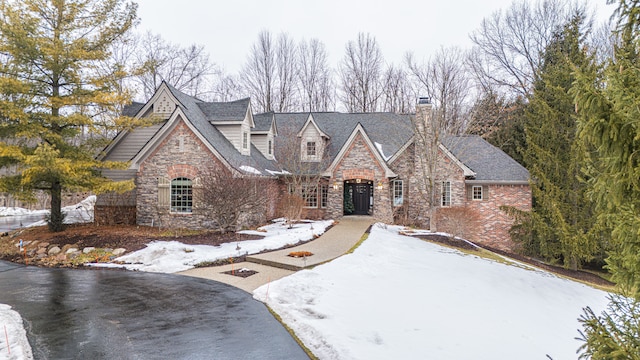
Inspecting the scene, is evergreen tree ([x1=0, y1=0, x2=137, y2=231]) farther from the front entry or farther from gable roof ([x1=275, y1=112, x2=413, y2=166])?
the front entry

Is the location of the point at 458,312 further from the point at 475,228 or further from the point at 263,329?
the point at 475,228

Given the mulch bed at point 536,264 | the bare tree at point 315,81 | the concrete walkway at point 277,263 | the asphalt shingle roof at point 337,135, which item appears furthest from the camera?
the bare tree at point 315,81

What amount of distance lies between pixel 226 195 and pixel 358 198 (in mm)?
10248

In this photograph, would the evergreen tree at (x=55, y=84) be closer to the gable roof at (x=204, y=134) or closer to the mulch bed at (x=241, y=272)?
the gable roof at (x=204, y=134)

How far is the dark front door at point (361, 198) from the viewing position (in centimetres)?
2192

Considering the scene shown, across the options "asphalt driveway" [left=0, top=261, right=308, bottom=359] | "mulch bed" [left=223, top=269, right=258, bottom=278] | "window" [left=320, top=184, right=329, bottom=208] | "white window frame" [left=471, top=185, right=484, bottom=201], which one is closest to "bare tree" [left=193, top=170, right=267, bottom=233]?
"mulch bed" [left=223, top=269, right=258, bottom=278]

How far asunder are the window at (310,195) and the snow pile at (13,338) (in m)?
13.3

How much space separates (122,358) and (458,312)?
5.89 m

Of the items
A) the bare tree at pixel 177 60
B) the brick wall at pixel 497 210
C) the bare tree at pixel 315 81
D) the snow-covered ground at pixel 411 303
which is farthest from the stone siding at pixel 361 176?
the bare tree at pixel 177 60

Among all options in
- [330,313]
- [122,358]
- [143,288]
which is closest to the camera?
[122,358]

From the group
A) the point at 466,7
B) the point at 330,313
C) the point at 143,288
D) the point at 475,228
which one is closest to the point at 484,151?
the point at 475,228

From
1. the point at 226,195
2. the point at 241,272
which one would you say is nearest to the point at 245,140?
the point at 226,195

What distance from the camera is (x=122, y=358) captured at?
5004 mm

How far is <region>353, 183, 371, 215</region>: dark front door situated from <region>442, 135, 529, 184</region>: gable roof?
17.1 feet
